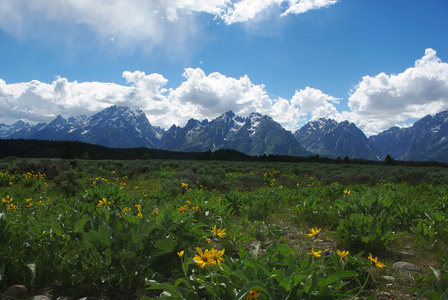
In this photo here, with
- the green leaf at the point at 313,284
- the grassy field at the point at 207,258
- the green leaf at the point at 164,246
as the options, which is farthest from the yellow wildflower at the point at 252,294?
the green leaf at the point at 164,246

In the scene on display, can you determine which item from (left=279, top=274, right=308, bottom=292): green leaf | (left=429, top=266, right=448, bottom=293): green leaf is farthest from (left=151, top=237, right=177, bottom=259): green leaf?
(left=429, top=266, right=448, bottom=293): green leaf

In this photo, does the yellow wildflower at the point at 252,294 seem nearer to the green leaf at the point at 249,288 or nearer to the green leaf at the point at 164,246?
the green leaf at the point at 249,288

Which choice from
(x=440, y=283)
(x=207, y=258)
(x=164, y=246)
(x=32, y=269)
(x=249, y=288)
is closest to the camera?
(x=249, y=288)

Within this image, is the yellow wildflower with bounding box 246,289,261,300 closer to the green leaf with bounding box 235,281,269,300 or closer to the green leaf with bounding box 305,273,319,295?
the green leaf with bounding box 235,281,269,300

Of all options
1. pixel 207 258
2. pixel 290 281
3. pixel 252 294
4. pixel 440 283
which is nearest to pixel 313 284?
pixel 290 281

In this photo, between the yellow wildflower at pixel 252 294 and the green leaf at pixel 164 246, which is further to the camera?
the green leaf at pixel 164 246

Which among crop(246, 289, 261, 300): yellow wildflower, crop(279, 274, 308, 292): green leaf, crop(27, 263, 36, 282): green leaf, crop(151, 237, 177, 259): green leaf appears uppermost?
crop(279, 274, 308, 292): green leaf

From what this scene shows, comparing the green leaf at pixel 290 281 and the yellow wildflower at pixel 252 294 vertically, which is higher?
the green leaf at pixel 290 281

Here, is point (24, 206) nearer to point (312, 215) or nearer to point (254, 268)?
point (254, 268)

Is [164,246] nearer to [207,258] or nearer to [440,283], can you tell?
[207,258]

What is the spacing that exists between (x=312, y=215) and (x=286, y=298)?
389cm

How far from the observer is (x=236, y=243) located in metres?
3.43

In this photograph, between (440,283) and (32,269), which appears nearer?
(440,283)

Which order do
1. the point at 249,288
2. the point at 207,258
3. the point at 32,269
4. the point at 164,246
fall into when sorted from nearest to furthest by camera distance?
the point at 249,288, the point at 207,258, the point at 32,269, the point at 164,246
